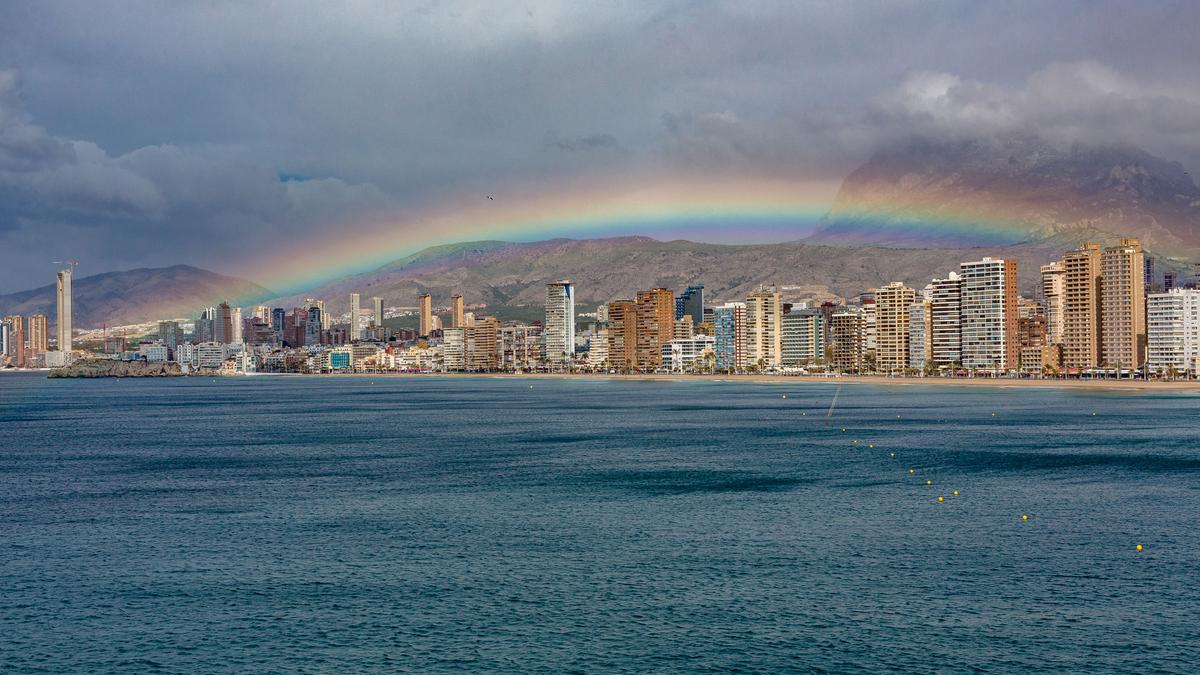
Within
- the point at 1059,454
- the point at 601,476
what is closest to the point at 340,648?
the point at 601,476

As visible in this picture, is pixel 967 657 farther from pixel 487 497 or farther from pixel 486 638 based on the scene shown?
pixel 487 497

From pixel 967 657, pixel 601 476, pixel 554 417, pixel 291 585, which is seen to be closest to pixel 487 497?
pixel 601 476

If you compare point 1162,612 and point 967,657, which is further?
point 1162,612

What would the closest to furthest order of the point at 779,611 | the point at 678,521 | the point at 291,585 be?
the point at 779,611
the point at 291,585
the point at 678,521

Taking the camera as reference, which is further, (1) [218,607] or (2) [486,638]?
(1) [218,607]

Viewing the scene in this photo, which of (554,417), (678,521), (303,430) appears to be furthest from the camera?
(554,417)

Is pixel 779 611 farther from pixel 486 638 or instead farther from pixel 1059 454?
pixel 1059 454
